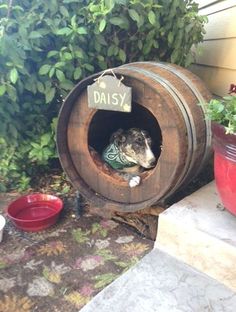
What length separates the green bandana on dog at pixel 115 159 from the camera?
1.78 metres

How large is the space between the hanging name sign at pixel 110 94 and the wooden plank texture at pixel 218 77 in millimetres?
993

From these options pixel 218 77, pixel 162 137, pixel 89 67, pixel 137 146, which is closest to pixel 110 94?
pixel 162 137

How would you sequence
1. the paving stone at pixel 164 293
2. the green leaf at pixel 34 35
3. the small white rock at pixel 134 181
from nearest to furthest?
the paving stone at pixel 164 293 < the small white rock at pixel 134 181 < the green leaf at pixel 34 35

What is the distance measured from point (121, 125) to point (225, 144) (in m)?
1.10

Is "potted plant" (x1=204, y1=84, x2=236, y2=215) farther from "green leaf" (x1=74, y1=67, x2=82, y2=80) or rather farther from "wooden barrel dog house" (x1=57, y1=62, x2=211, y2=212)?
"green leaf" (x1=74, y1=67, x2=82, y2=80)

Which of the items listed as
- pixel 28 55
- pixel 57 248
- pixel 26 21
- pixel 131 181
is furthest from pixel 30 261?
pixel 26 21

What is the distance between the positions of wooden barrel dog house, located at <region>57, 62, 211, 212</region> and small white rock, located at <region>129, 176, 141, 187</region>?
21mm

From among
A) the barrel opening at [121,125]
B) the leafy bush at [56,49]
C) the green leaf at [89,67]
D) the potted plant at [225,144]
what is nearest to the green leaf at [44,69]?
the leafy bush at [56,49]

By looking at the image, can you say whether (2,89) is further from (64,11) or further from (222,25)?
(222,25)

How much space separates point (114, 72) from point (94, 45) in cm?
53

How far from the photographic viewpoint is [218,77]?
2199 mm

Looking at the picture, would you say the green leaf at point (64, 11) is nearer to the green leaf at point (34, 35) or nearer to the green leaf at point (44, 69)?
the green leaf at point (34, 35)

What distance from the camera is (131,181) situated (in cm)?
157

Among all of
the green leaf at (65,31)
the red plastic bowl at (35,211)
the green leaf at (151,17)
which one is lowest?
the red plastic bowl at (35,211)
